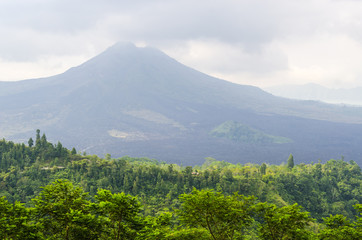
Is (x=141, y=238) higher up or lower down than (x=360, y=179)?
higher up

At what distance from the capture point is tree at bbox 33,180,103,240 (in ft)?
55.4

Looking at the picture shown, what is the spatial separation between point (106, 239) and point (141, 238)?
2261 mm

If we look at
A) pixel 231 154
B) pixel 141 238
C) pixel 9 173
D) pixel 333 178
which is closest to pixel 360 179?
pixel 333 178

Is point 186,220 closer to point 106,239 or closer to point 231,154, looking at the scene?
point 106,239

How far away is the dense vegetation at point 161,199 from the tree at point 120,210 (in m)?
0.06

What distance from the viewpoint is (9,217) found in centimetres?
1620

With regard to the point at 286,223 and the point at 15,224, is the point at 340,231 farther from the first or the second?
the point at 15,224

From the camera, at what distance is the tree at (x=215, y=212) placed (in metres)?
17.7

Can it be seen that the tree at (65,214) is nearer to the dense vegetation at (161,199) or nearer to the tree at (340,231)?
the dense vegetation at (161,199)

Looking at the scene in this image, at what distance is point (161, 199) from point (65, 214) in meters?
28.1

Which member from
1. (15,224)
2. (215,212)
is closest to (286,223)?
(215,212)

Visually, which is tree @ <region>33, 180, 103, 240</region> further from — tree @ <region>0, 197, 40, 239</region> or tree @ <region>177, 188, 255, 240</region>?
tree @ <region>177, 188, 255, 240</region>

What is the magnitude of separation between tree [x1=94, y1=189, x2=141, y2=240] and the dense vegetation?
0.19ft

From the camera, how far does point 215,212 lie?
17828mm
